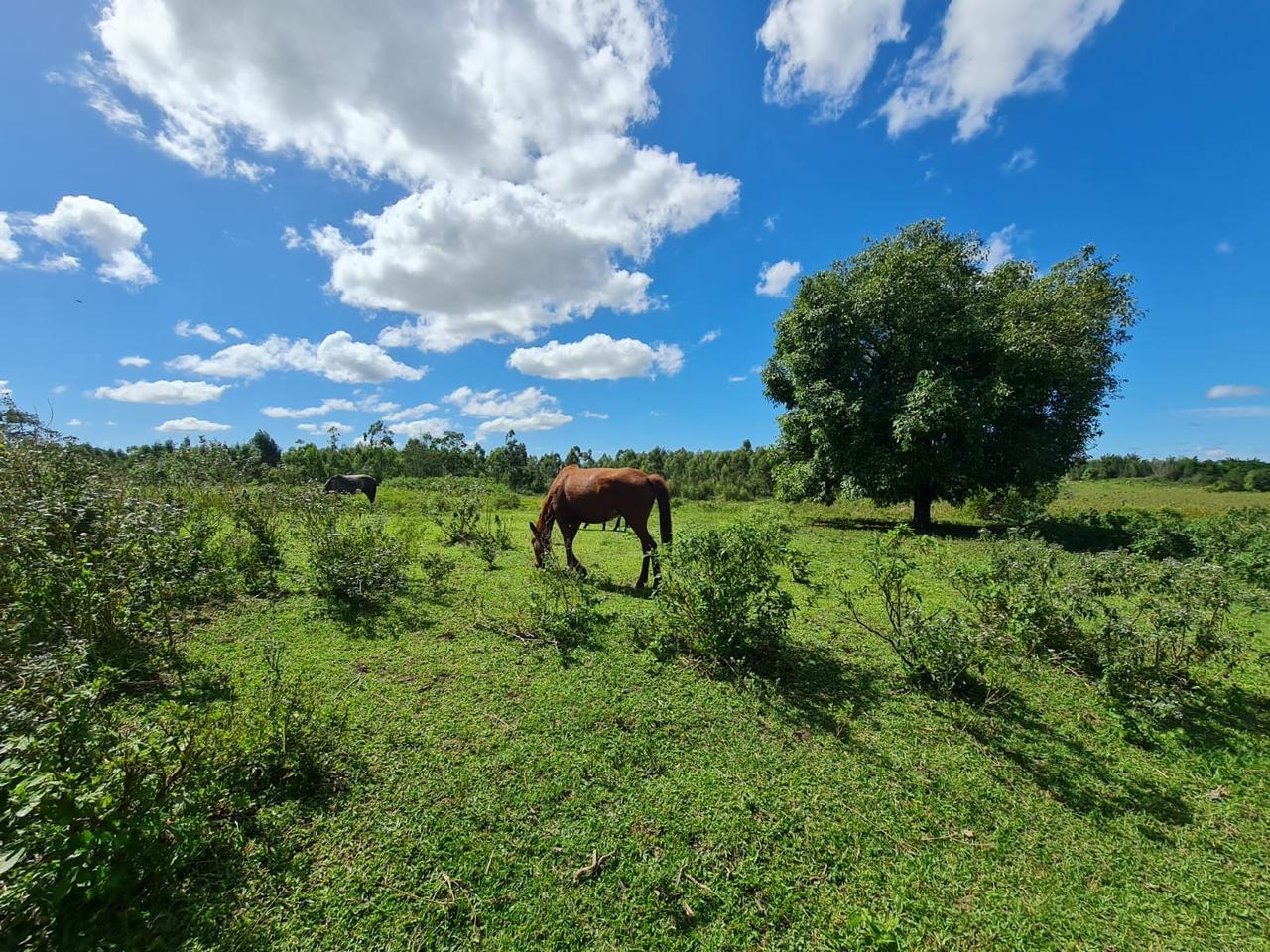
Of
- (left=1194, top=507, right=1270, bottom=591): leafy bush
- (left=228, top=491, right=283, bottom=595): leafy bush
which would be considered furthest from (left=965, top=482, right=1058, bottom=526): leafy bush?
(left=228, top=491, right=283, bottom=595): leafy bush

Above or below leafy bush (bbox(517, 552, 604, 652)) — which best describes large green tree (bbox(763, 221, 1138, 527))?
above

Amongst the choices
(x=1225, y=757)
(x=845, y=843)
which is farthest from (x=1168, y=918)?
(x=1225, y=757)

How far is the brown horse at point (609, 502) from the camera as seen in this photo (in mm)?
8289

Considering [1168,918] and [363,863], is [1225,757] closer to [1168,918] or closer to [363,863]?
[1168,918]

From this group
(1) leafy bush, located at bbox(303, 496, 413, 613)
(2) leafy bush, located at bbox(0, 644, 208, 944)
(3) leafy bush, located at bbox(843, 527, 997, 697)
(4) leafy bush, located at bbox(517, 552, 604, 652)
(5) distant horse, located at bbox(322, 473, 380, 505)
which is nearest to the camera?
(2) leafy bush, located at bbox(0, 644, 208, 944)

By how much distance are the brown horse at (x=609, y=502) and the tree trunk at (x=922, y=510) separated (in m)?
11.9

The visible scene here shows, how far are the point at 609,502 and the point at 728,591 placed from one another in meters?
3.83

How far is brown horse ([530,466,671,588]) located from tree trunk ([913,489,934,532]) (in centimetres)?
1189

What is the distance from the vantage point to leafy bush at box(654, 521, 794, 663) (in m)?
4.93

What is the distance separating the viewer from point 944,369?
14375 mm

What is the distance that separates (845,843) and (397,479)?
4131cm

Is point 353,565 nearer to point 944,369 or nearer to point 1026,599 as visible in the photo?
point 1026,599

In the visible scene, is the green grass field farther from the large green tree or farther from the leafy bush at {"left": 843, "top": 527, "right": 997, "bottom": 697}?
the large green tree

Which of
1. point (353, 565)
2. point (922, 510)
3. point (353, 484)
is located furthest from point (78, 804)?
point (353, 484)
